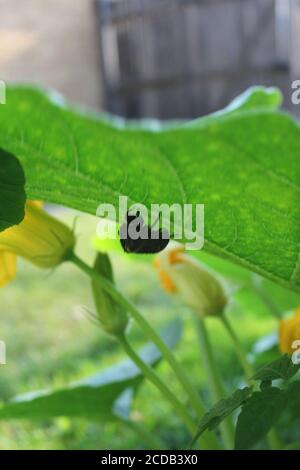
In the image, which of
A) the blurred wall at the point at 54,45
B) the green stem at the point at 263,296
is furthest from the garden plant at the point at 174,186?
the blurred wall at the point at 54,45

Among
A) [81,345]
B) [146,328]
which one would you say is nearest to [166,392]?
[146,328]

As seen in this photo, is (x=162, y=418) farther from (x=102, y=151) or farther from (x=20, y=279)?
(x=20, y=279)

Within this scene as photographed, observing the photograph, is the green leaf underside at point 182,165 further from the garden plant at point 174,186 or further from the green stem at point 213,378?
the green stem at point 213,378

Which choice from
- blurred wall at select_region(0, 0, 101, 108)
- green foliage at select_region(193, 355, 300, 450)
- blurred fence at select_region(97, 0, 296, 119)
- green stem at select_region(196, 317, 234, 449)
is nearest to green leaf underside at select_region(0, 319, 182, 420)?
green stem at select_region(196, 317, 234, 449)

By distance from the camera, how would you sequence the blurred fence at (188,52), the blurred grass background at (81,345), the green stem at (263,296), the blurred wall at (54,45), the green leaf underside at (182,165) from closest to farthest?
the green leaf underside at (182,165), the green stem at (263,296), the blurred grass background at (81,345), the blurred fence at (188,52), the blurred wall at (54,45)

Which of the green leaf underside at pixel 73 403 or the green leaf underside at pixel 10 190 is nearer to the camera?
the green leaf underside at pixel 10 190

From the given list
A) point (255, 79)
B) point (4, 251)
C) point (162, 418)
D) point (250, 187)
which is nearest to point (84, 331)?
point (162, 418)
